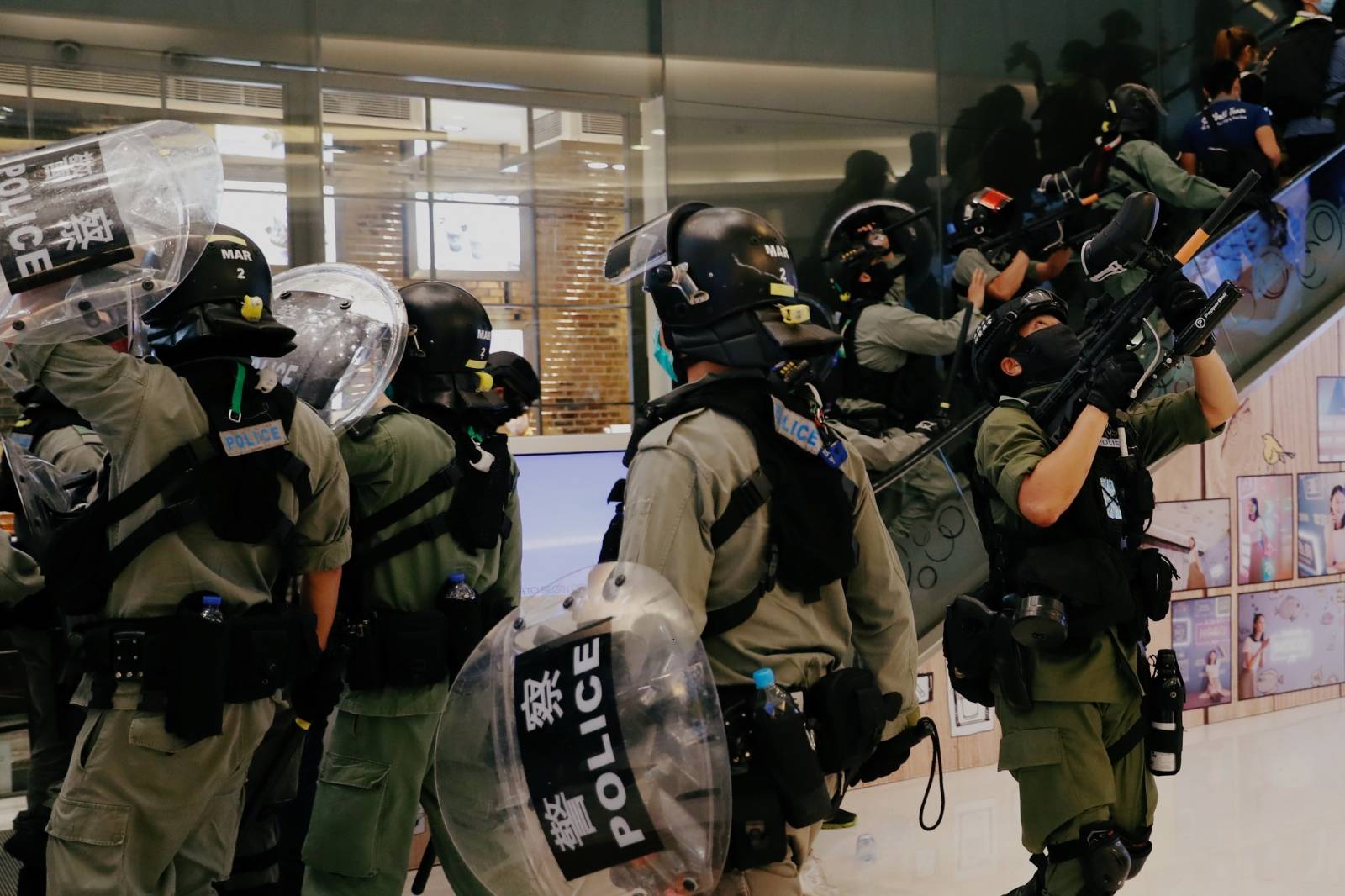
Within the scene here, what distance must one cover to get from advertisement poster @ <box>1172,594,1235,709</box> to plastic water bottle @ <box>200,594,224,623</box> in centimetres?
528

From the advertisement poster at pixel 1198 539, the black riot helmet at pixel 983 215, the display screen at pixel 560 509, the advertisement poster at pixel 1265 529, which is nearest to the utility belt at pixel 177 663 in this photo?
the display screen at pixel 560 509

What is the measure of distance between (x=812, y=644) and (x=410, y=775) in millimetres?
1460

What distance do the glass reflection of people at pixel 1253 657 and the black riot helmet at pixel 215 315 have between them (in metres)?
5.82

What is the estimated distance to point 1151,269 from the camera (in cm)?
337

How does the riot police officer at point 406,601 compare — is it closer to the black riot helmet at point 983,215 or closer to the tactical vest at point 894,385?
the tactical vest at point 894,385

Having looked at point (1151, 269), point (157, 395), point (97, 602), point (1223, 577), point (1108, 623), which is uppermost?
point (1151, 269)

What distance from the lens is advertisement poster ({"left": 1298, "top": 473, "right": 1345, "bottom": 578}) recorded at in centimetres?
721

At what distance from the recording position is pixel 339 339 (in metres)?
3.36

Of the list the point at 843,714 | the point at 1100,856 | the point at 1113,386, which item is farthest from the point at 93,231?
the point at 1100,856

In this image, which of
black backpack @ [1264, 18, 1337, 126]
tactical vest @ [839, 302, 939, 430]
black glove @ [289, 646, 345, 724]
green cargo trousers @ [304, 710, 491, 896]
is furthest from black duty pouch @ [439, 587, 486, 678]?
black backpack @ [1264, 18, 1337, 126]

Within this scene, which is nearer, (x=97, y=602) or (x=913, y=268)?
(x=97, y=602)

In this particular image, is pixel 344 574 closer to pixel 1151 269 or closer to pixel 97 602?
pixel 97 602

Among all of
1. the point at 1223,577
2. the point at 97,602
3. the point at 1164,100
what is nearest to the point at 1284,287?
the point at 1223,577

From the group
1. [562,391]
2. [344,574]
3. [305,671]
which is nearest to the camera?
[305,671]
